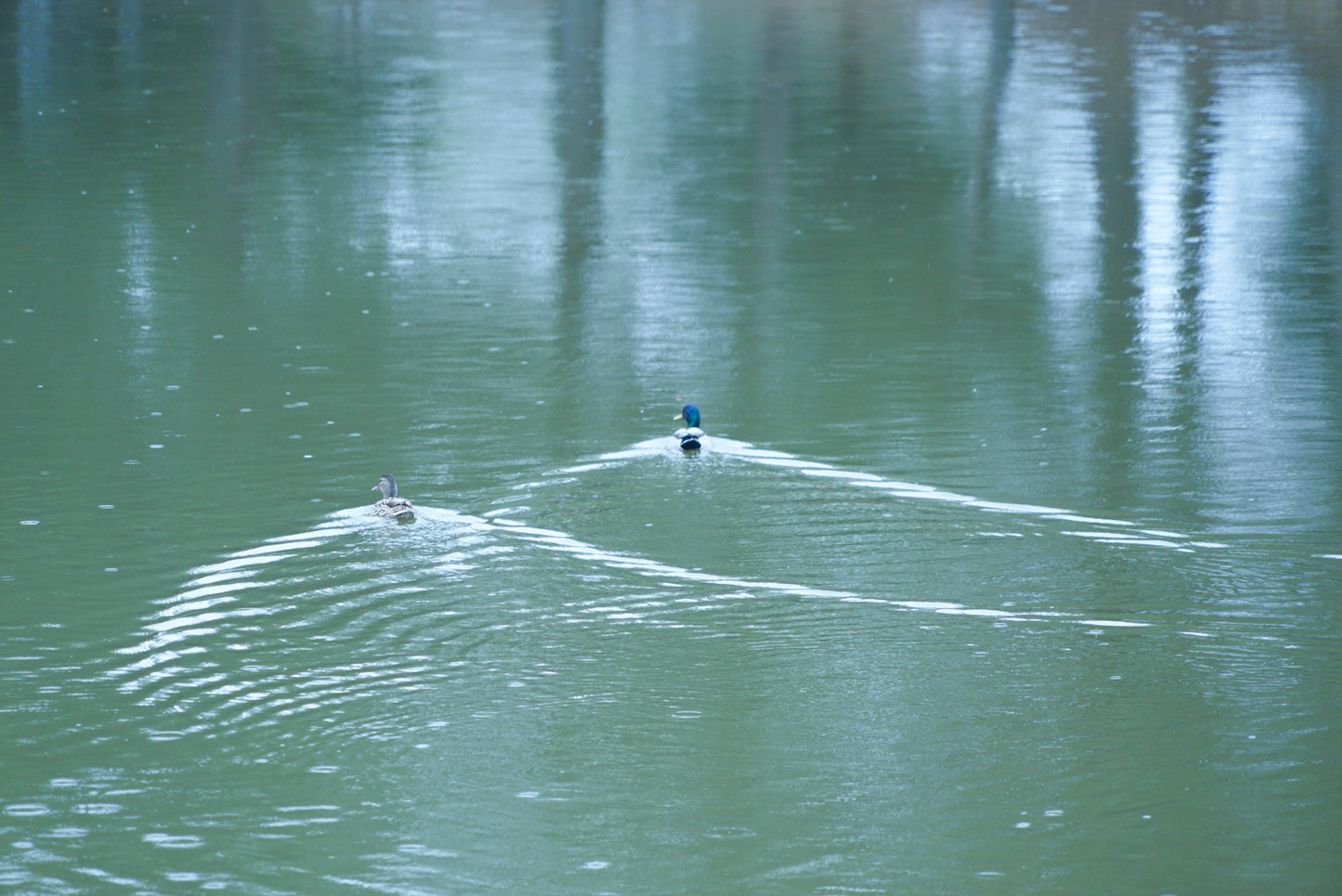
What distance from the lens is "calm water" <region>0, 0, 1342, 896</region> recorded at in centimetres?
777

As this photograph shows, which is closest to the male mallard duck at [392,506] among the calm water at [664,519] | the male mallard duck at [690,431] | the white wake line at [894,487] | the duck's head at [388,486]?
the duck's head at [388,486]

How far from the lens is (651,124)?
26547mm

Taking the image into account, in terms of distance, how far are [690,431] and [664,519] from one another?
1.26 metres

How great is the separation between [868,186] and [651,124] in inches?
207

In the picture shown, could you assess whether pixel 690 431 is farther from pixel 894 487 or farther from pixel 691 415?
pixel 894 487

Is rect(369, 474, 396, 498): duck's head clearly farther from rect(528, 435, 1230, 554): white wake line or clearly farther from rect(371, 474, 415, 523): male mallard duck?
rect(528, 435, 1230, 554): white wake line

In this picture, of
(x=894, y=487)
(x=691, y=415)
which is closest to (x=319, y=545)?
(x=691, y=415)

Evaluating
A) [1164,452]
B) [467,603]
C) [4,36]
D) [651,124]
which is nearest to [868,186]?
[651,124]

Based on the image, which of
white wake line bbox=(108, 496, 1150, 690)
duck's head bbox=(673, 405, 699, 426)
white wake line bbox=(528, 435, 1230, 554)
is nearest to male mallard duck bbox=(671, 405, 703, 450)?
duck's head bbox=(673, 405, 699, 426)

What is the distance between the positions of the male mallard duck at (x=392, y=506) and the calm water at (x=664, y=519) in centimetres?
17

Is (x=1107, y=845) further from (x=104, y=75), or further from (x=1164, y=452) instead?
(x=104, y=75)

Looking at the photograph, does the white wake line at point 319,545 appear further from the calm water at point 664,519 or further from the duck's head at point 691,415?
the duck's head at point 691,415

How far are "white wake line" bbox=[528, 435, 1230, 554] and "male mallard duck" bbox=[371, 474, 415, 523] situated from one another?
0.92m

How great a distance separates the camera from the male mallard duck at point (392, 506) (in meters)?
11.0
